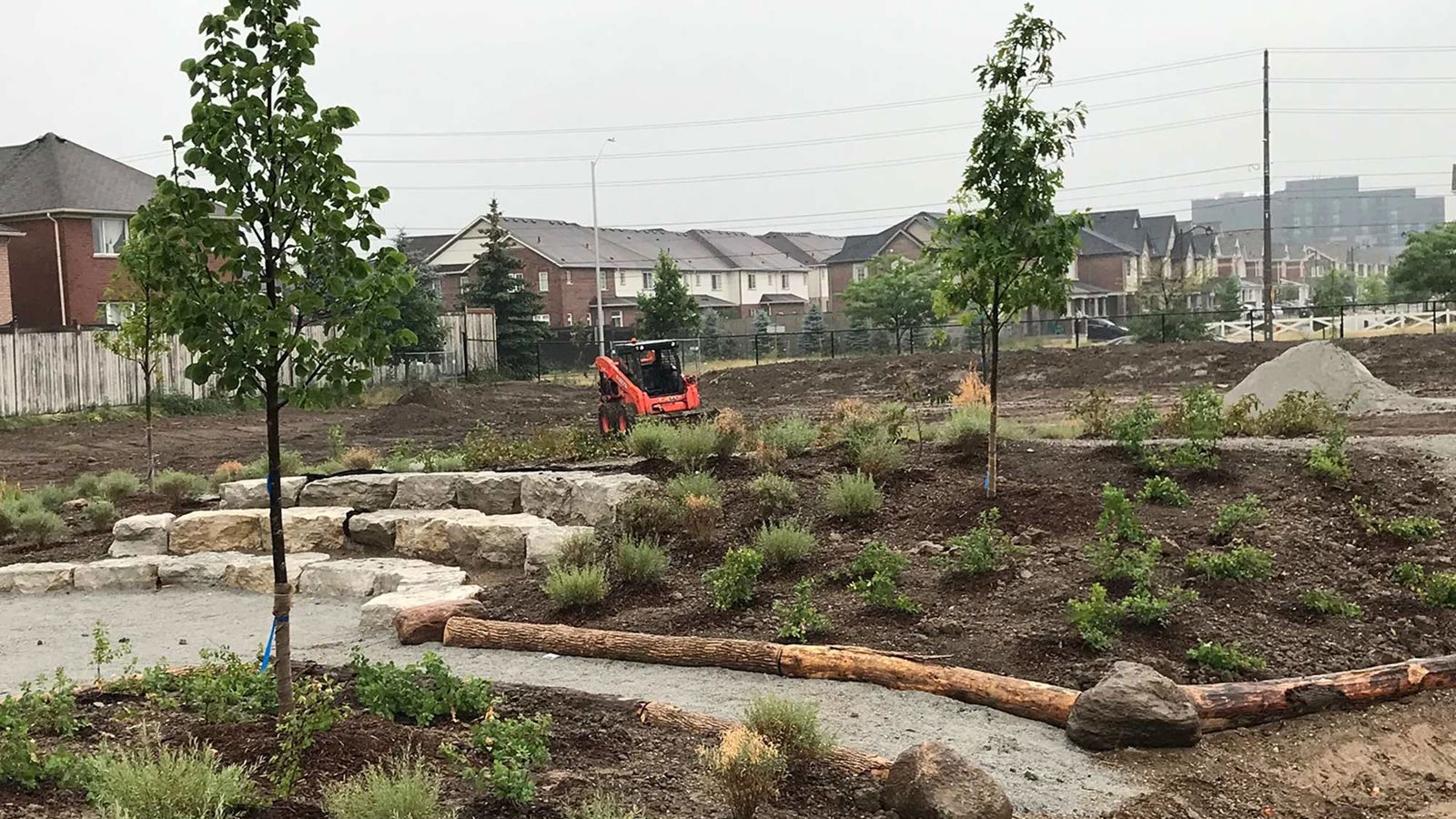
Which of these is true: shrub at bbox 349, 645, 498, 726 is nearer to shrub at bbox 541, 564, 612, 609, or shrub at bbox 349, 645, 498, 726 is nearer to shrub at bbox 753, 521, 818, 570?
shrub at bbox 541, 564, 612, 609

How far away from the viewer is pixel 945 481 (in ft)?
36.6

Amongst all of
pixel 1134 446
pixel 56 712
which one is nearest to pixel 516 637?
pixel 56 712

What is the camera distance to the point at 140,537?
1234 cm

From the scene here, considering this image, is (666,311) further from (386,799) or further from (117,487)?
(386,799)

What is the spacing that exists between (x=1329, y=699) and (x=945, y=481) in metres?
4.76

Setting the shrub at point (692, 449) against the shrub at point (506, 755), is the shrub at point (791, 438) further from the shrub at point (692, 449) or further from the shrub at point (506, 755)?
the shrub at point (506, 755)

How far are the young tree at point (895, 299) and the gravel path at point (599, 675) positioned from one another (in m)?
39.3

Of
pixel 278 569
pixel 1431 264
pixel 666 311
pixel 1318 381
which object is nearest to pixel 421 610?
pixel 278 569

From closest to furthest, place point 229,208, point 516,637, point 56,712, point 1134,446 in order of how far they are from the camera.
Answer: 1. point 229,208
2. point 56,712
3. point 516,637
4. point 1134,446

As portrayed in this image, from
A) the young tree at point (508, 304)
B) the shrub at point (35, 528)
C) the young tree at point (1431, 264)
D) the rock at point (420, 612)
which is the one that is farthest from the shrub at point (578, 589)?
the young tree at point (1431, 264)

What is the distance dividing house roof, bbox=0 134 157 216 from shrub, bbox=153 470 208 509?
24750 mm

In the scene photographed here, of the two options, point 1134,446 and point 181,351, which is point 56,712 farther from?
point 181,351

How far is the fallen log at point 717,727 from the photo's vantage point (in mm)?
5480

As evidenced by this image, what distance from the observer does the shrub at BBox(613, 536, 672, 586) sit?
9.30 metres
